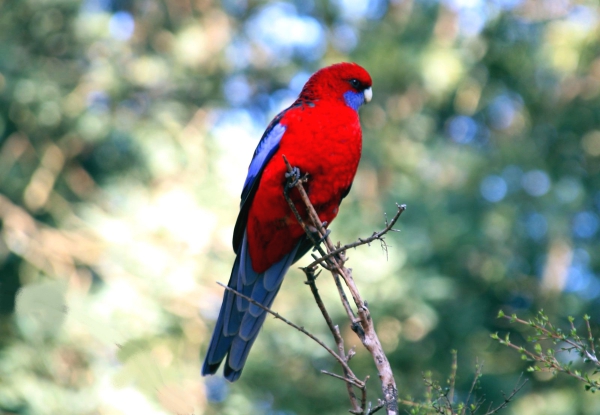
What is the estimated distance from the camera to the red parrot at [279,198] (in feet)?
9.95

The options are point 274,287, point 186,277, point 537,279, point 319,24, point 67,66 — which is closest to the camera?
point 274,287

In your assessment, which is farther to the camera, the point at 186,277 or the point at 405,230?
the point at 405,230

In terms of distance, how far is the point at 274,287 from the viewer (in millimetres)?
3342

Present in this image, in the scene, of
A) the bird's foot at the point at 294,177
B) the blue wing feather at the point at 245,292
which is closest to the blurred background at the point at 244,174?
the blue wing feather at the point at 245,292

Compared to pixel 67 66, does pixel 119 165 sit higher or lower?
lower

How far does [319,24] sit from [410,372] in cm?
466

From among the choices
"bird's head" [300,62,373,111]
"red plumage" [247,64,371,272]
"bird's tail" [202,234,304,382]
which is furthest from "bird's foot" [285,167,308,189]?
"bird's head" [300,62,373,111]

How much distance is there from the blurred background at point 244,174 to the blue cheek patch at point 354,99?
9.64 feet

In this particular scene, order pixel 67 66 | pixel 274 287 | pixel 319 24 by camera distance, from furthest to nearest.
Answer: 1. pixel 319 24
2. pixel 67 66
3. pixel 274 287

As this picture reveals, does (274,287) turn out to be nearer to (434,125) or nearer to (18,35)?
(434,125)

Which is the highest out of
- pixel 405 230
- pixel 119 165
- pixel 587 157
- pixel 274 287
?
pixel 587 157

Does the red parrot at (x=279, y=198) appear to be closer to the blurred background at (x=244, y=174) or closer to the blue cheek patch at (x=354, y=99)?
the blue cheek patch at (x=354, y=99)

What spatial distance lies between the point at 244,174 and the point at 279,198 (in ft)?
13.0

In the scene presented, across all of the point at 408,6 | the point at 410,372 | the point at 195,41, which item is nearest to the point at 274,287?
the point at 410,372
